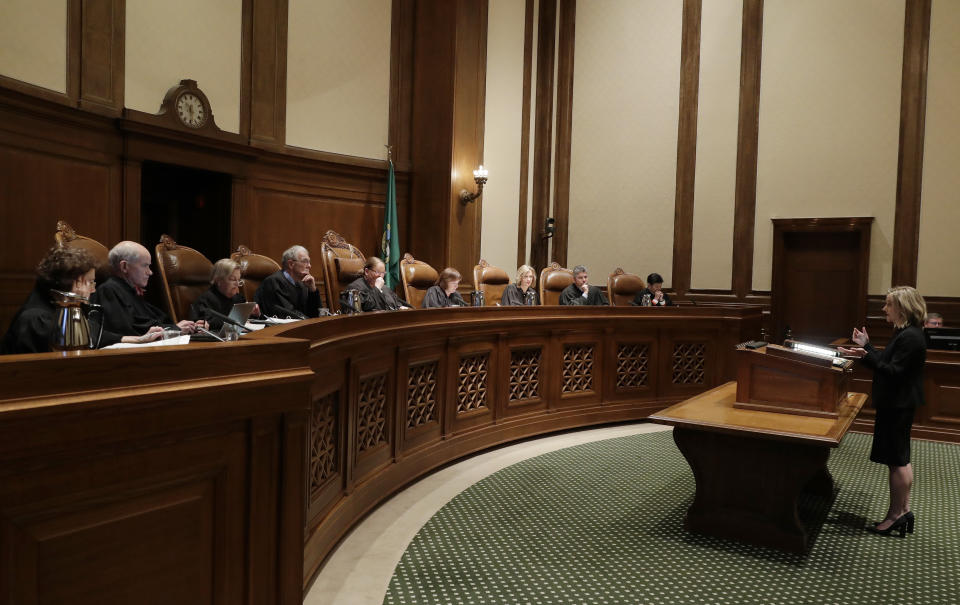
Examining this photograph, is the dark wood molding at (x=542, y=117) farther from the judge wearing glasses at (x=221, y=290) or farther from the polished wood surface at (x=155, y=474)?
the polished wood surface at (x=155, y=474)

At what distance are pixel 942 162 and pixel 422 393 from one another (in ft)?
25.3

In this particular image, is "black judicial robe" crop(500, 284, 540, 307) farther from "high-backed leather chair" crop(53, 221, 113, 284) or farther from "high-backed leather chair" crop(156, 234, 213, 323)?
"high-backed leather chair" crop(53, 221, 113, 284)

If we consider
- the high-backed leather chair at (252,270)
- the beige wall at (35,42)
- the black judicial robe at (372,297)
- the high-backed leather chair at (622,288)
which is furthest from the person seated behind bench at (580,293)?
the beige wall at (35,42)

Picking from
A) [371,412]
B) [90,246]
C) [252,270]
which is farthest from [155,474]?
[252,270]

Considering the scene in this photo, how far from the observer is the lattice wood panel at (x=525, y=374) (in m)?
5.31

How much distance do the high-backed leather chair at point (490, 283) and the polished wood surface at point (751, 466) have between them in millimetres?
3816

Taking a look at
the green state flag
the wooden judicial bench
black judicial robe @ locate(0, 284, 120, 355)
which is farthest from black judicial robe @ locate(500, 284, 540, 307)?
black judicial robe @ locate(0, 284, 120, 355)

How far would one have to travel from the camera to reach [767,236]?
9430 millimetres

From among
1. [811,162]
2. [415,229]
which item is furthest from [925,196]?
[415,229]

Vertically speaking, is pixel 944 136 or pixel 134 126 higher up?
pixel 944 136

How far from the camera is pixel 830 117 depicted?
902 centimetres

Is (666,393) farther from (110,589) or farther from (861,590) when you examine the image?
(110,589)

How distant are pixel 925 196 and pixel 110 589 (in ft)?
31.7

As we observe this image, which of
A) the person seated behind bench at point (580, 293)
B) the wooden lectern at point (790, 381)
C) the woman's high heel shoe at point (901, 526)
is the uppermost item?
the person seated behind bench at point (580, 293)
